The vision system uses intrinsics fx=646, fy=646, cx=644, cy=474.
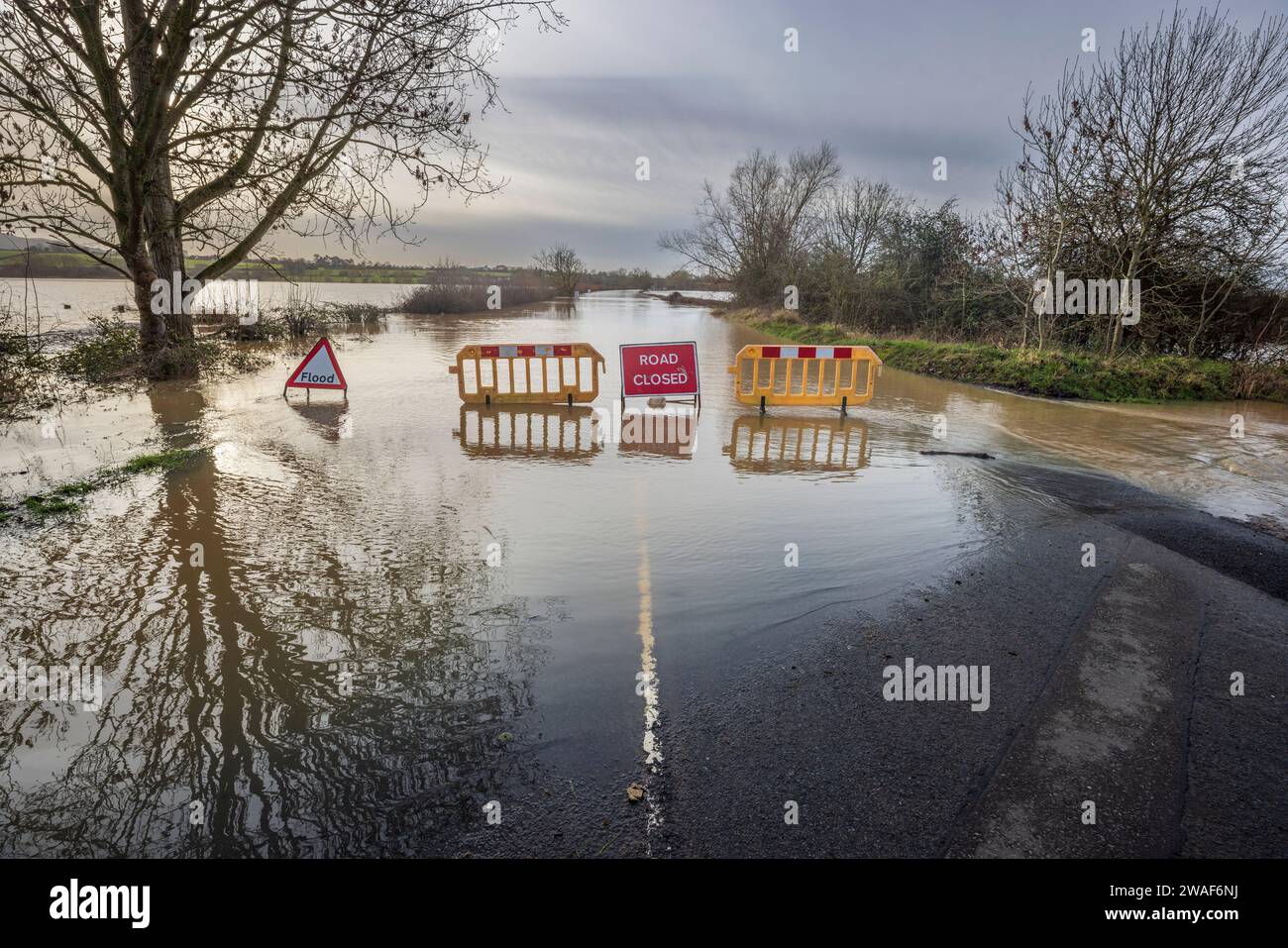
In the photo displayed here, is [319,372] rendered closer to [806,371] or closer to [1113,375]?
[806,371]

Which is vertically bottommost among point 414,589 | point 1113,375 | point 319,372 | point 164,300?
point 414,589

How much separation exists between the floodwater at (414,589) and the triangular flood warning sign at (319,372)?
1.21 m

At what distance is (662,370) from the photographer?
454 inches

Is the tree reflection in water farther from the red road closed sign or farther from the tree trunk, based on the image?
the tree trunk

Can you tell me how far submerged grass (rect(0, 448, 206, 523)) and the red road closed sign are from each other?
21.2 feet

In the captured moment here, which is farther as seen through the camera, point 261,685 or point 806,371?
point 806,371

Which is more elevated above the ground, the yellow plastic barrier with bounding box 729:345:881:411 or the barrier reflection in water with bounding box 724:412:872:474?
the yellow plastic barrier with bounding box 729:345:881:411

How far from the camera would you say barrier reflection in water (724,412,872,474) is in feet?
27.6

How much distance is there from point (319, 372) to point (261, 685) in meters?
9.64

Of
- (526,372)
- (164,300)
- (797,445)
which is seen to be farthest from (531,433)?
(164,300)

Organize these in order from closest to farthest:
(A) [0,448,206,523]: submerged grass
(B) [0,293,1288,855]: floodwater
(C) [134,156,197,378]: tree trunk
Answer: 1. (B) [0,293,1288,855]: floodwater
2. (A) [0,448,206,523]: submerged grass
3. (C) [134,156,197,378]: tree trunk

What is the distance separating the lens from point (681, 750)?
310 cm

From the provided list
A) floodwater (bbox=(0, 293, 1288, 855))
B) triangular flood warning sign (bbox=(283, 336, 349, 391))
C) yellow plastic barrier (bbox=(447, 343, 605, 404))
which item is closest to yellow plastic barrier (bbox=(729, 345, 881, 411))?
floodwater (bbox=(0, 293, 1288, 855))
